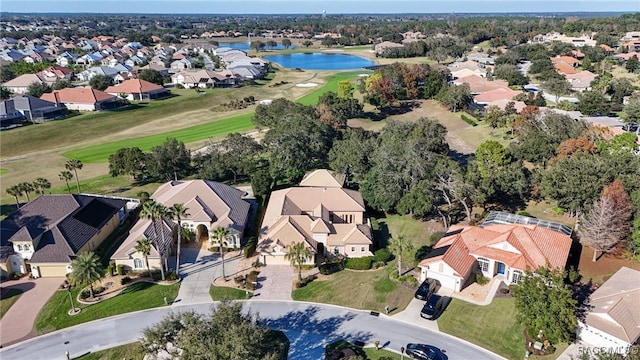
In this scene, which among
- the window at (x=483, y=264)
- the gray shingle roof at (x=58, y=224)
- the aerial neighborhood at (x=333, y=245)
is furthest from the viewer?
the gray shingle roof at (x=58, y=224)

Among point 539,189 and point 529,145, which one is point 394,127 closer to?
point 529,145

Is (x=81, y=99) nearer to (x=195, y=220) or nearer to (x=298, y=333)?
(x=195, y=220)

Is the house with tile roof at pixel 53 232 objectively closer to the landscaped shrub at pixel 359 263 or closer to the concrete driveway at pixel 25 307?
the concrete driveway at pixel 25 307

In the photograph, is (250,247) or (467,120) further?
(467,120)

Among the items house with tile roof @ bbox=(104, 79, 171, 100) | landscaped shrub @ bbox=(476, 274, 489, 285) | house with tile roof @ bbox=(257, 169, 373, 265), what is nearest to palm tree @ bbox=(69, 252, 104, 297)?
house with tile roof @ bbox=(257, 169, 373, 265)

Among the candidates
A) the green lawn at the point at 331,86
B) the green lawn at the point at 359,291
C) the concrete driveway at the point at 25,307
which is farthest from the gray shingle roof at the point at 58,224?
the green lawn at the point at 331,86

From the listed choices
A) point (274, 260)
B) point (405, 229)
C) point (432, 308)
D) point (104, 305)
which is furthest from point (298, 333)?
point (405, 229)

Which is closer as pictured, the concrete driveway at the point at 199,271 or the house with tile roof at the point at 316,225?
the concrete driveway at the point at 199,271

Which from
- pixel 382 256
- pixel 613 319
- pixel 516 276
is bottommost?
pixel 382 256
